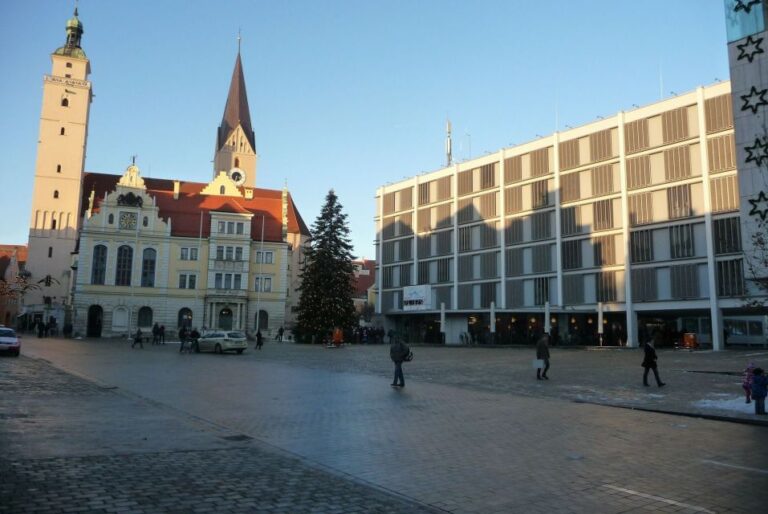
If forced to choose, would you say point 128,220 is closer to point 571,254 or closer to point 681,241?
point 571,254

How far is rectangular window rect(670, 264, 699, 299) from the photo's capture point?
49.8 m

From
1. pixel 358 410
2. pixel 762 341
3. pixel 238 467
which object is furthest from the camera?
pixel 762 341

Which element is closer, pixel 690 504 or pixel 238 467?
pixel 690 504

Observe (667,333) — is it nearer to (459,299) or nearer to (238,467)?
(459,299)

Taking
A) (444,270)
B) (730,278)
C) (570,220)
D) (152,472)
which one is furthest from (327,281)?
(152,472)

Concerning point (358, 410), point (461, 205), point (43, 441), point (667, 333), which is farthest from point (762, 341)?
point (43, 441)

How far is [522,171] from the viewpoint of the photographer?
212 feet

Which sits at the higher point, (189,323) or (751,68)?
(751,68)

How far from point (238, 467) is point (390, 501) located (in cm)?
238

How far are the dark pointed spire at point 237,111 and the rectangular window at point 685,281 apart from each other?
78.7 meters

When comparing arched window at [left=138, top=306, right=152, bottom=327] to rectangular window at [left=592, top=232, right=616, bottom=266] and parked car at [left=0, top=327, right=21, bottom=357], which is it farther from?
rectangular window at [left=592, top=232, right=616, bottom=266]

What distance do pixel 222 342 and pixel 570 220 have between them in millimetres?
36336

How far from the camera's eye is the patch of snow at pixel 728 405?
1420cm

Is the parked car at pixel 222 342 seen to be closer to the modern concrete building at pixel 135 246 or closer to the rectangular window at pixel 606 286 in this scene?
the modern concrete building at pixel 135 246
